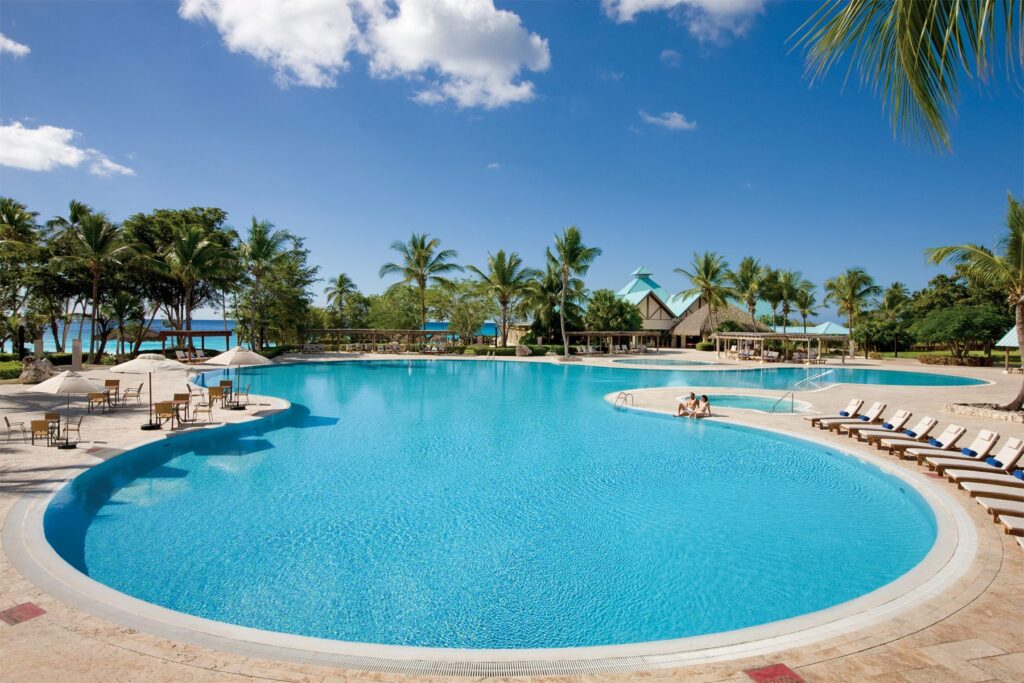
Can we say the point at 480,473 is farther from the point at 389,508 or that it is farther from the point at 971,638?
the point at 971,638

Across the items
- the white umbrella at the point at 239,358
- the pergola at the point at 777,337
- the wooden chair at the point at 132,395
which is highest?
the pergola at the point at 777,337

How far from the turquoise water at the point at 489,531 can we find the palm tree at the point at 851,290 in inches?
1476

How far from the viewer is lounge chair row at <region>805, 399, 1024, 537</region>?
7258mm

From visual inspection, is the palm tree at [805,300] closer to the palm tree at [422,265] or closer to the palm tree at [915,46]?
the palm tree at [422,265]

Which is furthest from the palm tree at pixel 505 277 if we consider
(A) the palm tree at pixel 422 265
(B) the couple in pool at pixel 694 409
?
(B) the couple in pool at pixel 694 409

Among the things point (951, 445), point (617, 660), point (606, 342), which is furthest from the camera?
point (606, 342)

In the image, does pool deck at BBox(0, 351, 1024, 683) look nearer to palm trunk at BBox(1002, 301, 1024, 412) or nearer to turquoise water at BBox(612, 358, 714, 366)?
palm trunk at BBox(1002, 301, 1024, 412)

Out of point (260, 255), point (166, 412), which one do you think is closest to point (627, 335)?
point (260, 255)

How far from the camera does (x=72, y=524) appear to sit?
23.7 feet

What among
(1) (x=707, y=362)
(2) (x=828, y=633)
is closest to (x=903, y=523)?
(2) (x=828, y=633)

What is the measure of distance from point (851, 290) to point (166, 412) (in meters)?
47.8

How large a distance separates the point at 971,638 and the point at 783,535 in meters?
3.31

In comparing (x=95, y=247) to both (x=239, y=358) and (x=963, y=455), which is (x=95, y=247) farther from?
(x=963, y=455)

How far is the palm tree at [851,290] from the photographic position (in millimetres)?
42969
